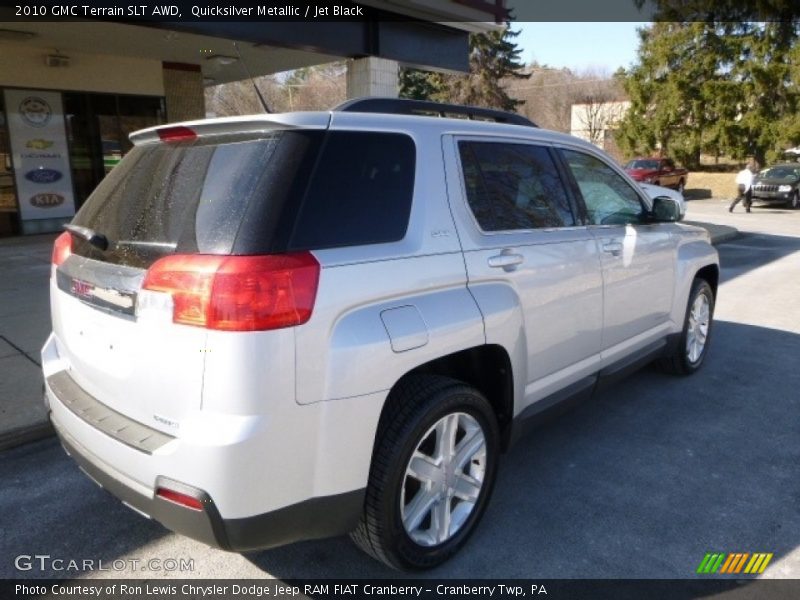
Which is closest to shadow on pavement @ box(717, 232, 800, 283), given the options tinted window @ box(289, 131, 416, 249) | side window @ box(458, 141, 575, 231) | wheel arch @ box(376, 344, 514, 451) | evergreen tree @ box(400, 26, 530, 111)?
side window @ box(458, 141, 575, 231)

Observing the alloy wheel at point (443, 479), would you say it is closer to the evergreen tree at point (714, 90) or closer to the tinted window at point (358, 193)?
the tinted window at point (358, 193)

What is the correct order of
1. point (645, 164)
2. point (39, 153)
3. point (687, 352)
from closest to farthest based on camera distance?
point (687, 352) → point (39, 153) → point (645, 164)

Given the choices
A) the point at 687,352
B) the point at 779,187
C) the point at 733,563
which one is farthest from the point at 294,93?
the point at 733,563

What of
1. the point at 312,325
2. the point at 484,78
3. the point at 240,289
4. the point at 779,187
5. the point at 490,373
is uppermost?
the point at 484,78

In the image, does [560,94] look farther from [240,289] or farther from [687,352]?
[240,289]

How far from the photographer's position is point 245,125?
2.21 m

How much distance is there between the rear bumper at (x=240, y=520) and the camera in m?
2.00

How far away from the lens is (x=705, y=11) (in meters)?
30.7

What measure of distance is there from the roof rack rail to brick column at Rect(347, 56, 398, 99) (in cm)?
708

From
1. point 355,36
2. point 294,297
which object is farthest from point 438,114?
point 355,36

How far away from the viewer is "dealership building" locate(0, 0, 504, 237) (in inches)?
369

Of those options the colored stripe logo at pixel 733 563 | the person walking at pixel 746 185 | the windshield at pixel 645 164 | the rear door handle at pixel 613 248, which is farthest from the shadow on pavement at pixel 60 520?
the windshield at pixel 645 164

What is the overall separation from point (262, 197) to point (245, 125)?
14.2 inches

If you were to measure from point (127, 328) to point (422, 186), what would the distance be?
1266 millimetres
